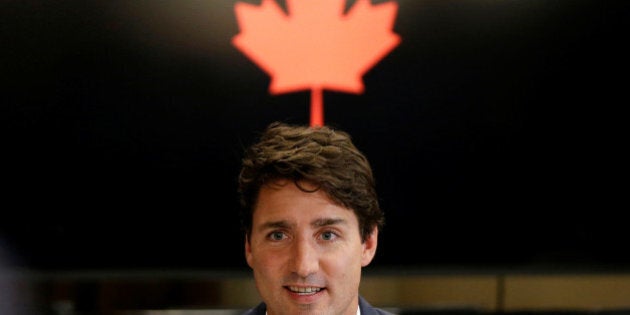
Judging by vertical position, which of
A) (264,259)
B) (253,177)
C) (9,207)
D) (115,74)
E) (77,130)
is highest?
(115,74)

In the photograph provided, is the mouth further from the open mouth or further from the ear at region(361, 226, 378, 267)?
the ear at region(361, 226, 378, 267)

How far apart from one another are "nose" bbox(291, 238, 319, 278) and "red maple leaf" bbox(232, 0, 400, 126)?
0.84 m

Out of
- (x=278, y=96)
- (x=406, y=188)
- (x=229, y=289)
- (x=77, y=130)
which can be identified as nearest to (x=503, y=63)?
(x=406, y=188)

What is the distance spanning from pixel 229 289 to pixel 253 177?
0.83 metres

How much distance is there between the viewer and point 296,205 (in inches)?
48.3

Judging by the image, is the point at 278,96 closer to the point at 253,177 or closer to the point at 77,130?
the point at 77,130

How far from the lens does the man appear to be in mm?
1209

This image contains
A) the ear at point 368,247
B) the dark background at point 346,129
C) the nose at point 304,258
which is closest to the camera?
the nose at point 304,258

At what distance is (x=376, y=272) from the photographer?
2051mm

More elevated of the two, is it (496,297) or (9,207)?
(9,207)

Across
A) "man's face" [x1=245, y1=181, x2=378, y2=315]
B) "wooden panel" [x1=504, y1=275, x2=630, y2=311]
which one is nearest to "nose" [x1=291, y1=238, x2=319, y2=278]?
"man's face" [x1=245, y1=181, x2=378, y2=315]

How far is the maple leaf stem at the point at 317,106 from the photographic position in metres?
2.03

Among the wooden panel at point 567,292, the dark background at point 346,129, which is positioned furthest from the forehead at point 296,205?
the wooden panel at point 567,292

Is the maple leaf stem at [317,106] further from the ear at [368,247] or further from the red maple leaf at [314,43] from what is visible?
the ear at [368,247]
